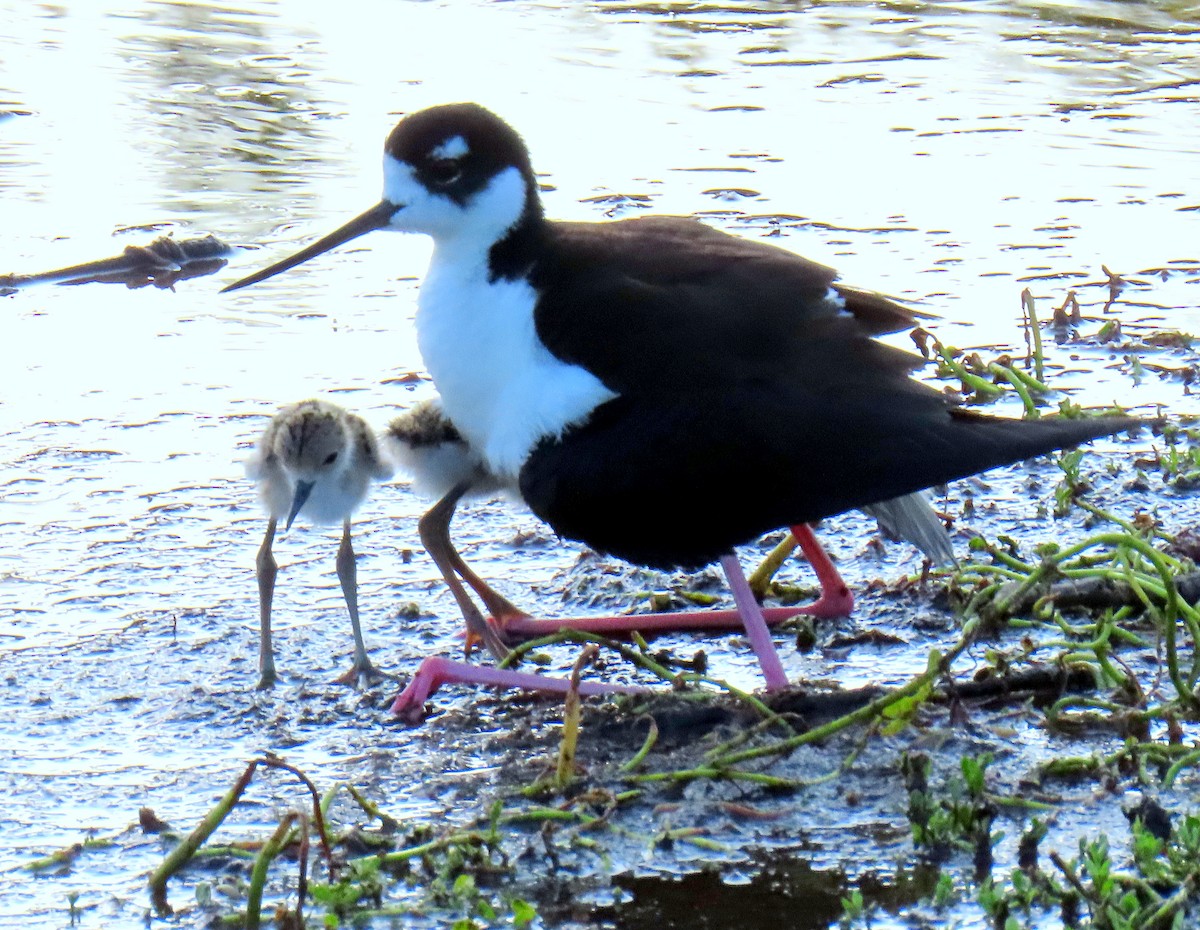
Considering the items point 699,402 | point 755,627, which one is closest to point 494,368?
point 699,402

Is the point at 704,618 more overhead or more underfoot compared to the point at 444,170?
more underfoot

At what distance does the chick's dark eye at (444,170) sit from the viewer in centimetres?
505

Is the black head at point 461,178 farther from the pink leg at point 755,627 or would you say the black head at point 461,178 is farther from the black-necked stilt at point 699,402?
the pink leg at point 755,627

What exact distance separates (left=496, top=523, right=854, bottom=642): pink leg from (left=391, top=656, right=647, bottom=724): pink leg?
15.3 inches

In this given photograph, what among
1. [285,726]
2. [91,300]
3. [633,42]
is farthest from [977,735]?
[633,42]

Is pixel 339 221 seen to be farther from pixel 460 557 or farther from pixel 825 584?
pixel 825 584

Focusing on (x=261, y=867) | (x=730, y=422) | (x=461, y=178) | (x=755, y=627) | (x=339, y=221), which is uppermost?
(x=461, y=178)

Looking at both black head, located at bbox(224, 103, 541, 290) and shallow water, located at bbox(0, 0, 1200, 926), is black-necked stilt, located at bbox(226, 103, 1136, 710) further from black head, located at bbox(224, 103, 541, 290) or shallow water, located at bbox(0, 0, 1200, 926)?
shallow water, located at bbox(0, 0, 1200, 926)

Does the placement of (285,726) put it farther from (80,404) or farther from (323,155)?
(323,155)

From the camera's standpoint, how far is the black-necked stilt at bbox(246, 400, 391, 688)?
5066 mm

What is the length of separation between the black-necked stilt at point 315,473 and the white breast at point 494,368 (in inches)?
15.5

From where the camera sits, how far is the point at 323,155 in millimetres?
9258

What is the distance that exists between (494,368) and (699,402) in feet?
1.79

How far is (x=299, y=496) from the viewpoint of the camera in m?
5.12
